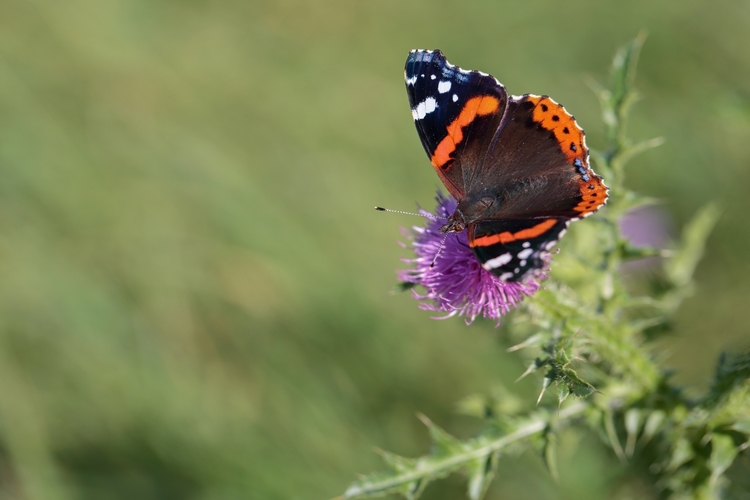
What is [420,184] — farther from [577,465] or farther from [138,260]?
[577,465]

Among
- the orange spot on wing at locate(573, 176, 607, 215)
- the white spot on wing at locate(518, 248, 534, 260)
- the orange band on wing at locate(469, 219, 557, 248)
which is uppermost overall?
the orange spot on wing at locate(573, 176, 607, 215)

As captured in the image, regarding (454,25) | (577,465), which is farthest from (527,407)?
(454,25)

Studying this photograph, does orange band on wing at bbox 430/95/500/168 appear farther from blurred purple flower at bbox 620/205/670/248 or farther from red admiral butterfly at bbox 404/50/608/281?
blurred purple flower at bbox 620/205/670/248

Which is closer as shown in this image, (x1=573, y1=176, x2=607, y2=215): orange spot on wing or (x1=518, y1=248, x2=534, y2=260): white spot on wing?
(x1=518, y1=248, x2=534, y2=260): white spot on wing

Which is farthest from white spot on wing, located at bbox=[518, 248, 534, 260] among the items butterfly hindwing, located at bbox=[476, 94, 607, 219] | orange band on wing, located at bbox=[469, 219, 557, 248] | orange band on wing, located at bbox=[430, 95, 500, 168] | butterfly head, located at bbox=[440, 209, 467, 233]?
orange band on wing, located at bbox=[430, 95, 500, 168]

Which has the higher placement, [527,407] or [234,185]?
[234,185]

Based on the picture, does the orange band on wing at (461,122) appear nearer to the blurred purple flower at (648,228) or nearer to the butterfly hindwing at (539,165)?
the butterfly hindwing at (539,165)
